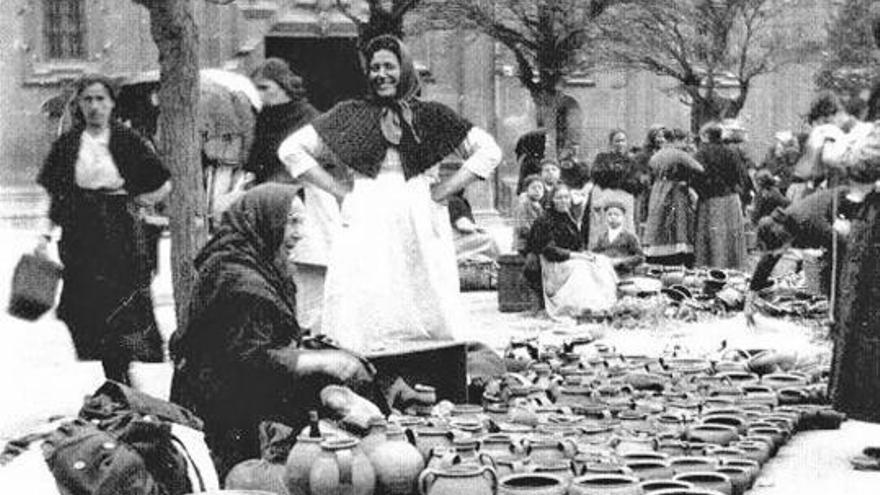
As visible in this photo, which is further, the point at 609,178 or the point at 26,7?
the point at 26,7

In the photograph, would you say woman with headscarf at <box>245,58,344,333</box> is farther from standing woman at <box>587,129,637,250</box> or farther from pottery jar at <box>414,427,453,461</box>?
standing woman at <box>587,129,637,250</box>

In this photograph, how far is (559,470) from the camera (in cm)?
582

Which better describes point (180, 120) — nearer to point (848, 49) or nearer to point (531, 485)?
point (531, 485)

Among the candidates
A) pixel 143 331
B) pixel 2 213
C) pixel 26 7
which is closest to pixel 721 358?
pixel 143 331

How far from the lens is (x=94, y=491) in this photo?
4.17 metres

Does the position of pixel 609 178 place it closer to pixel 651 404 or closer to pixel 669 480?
pixel 651 404

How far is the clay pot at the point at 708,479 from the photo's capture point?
231 inches

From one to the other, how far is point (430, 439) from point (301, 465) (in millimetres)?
672

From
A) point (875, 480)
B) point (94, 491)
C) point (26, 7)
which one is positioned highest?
point (26, 7)

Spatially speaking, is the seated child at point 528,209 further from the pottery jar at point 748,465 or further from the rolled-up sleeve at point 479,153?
the pottery jar at point 748,465

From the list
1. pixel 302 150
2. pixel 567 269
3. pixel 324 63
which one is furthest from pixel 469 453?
pixel 324 63

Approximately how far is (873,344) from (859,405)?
26 cm

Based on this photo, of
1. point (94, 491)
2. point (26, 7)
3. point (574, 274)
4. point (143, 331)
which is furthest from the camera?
point (26, 7)

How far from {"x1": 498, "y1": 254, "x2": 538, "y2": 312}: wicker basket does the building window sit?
14202 millimetres
